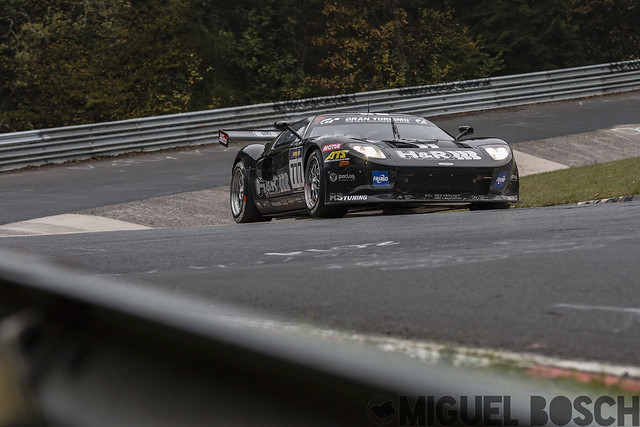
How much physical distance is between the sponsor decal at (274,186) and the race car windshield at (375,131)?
617 millimetres

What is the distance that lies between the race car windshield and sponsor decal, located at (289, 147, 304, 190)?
0.92 ft

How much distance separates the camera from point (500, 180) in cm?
963

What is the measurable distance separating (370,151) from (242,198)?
2838mm

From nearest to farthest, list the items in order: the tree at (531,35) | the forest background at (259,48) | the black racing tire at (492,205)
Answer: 1. the black racing tire at (492,205)
2. the forest background at (259,48)
3. the tree at (531,35)

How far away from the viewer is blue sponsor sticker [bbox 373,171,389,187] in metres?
9.19

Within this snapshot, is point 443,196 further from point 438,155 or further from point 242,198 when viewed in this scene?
point 242,198

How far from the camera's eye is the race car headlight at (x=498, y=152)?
9.75 meters

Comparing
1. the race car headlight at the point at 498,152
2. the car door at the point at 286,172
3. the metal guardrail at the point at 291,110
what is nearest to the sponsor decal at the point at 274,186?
the car door at the point at 286,172

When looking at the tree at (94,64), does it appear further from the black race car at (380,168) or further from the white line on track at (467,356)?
the white line on track at (467,356)

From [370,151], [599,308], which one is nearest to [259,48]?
[370,151]

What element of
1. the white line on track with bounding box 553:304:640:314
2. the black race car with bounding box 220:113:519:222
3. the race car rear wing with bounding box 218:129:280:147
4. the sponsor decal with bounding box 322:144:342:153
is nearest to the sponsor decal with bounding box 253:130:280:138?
the race car rear wing with bounding box 218:129:280:147

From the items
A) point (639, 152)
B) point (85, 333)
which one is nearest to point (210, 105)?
point (639, 152)

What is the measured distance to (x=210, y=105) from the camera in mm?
32875

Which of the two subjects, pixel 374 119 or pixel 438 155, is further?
pixel 374 119
